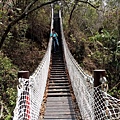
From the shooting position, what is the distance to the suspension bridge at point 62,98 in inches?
84.4

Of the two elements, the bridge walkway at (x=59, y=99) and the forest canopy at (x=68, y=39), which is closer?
the bridge walkway at (x=59, y=99)

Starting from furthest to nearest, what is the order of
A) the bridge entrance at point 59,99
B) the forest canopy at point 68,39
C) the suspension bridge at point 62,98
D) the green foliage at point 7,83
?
the forest canopy at point 68,39, the green foliage at point 7,83, the bridge entrance at point 59,99, the suspension bridge at point 62,98

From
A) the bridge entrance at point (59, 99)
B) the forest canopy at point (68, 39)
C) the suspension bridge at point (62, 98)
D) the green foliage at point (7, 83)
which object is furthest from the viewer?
the forest canopy at point (68, 39)

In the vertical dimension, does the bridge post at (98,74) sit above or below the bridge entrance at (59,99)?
above

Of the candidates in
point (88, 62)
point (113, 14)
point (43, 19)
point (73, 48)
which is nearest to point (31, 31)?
point (43, 19)

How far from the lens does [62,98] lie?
4.07m

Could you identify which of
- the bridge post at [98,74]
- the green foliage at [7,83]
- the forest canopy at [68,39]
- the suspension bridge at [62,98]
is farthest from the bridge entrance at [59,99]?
the bridge post at [98,74]

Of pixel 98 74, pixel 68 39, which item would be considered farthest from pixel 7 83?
pixel 68 39

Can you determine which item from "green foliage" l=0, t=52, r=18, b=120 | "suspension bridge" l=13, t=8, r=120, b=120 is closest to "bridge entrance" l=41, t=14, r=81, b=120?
"suspension bridge" l=13, t=8, r=120, b=120

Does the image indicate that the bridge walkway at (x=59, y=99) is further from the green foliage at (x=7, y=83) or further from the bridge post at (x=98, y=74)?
the bridge post at (x=98, y=74)

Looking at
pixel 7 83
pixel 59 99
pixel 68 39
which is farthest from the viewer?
pixel 68 39

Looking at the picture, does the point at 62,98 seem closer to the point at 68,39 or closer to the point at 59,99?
the point at 59,99

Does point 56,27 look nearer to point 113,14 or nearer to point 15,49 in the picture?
point 113,14

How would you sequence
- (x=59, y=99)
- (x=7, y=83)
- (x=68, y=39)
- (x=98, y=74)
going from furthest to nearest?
(x=68, y=39), (x=7, y=83), (x=59, y=99), (x=98, y=74)
